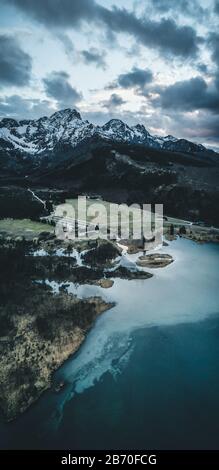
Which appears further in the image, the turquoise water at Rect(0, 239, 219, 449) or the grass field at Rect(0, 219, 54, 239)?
the grass field at Rect(0, 219, 54, 239)

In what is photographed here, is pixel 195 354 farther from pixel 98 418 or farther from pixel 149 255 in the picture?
pixel 149 255

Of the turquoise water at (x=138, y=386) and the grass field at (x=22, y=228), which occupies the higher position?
the grass field at (x=22, y=228)

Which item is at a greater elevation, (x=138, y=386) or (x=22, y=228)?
(x=22, y=228)

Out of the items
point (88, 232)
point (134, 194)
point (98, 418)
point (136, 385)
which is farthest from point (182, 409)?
point (134, 194)

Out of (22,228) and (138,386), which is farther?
(22,228)

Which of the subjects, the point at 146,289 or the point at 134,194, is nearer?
the point at 146,289

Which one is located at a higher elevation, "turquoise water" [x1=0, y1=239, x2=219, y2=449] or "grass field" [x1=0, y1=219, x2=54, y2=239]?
"grass field" [x1=0, y1=219, x2=54, y2=239]

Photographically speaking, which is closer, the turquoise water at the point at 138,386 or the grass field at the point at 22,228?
the turquoise water at the point at 138,386
